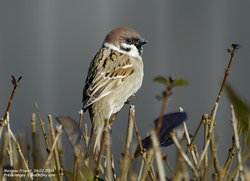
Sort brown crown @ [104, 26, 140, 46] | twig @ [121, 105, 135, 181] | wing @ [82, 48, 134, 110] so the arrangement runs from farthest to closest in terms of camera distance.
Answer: brown crown @ [104, 26, 140, 46] < wing @ [82, 48, 134, 110] < twig @ [121, 105, 135, 181]

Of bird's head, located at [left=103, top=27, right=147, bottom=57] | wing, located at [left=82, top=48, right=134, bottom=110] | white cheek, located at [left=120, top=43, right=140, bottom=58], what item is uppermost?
bird's head, located at [left=103, top=27, right=147, bottom=57]

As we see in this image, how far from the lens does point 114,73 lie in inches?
84.1

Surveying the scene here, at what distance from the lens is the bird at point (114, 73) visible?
1977 millimetres

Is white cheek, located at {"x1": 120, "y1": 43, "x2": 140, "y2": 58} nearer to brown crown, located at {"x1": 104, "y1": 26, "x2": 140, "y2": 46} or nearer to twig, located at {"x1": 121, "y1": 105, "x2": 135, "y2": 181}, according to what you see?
brown crown, located at {"x1": 104, "y1": 26, "x2": 140, "y2": 46}

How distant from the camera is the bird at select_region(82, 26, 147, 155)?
1977 mm

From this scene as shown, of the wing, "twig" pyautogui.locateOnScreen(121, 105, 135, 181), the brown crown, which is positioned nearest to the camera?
"twig" pyautogui.locateOnScreen(121, 105, 135, 181)

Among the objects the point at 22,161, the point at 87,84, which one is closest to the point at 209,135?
the point at 22,161

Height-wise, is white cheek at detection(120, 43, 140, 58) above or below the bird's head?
below

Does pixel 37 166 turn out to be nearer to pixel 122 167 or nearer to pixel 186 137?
pixel 122 167

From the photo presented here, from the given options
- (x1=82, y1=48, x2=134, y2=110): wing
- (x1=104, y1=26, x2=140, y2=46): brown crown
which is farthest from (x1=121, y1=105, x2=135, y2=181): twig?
(x1=104, y1=26, x2=140, y2=46): brown crown

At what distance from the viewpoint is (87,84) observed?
2043mm

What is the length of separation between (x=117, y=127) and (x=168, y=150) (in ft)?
1.02

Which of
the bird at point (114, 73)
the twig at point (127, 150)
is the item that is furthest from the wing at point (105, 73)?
the twig at point (127, 150)

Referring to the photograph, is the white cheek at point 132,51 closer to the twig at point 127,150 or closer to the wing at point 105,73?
the wing at point 105,73
